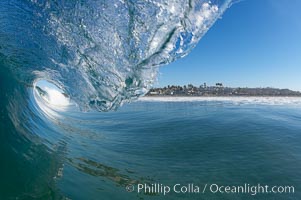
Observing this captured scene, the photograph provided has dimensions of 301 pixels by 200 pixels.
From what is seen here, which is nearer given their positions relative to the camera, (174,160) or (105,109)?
(174,160)

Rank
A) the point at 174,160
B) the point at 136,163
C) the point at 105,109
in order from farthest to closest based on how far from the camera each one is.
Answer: the point at 105,109
the point at 174,160
the point at 136,163

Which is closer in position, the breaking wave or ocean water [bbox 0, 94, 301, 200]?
the breaking wave

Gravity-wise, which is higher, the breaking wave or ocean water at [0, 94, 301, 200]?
the breaking wave

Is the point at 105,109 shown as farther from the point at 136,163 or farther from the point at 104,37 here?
the point at 104,37

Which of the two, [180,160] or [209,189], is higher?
[180,160]

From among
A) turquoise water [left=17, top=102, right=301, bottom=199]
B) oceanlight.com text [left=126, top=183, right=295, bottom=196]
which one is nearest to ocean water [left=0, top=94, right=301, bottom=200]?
turquoise water [left=17, top=102, right=301, bottom=199]

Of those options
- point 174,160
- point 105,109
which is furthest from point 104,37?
point 174,160

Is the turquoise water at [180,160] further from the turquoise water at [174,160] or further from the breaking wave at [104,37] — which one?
the breaking wave at [104,37]

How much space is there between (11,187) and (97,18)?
348 centimetres

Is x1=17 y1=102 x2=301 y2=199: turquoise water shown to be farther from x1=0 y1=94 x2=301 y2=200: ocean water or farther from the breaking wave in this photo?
the breaking wave

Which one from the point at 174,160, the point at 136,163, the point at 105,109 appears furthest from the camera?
the point at 105,109

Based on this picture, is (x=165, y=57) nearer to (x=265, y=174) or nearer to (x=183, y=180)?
(x=183, y=180)

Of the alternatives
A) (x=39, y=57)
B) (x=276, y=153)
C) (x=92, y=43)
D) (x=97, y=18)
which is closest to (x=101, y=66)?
(x=92, y=43)

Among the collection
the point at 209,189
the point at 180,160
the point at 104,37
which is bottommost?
the point at 209,189
